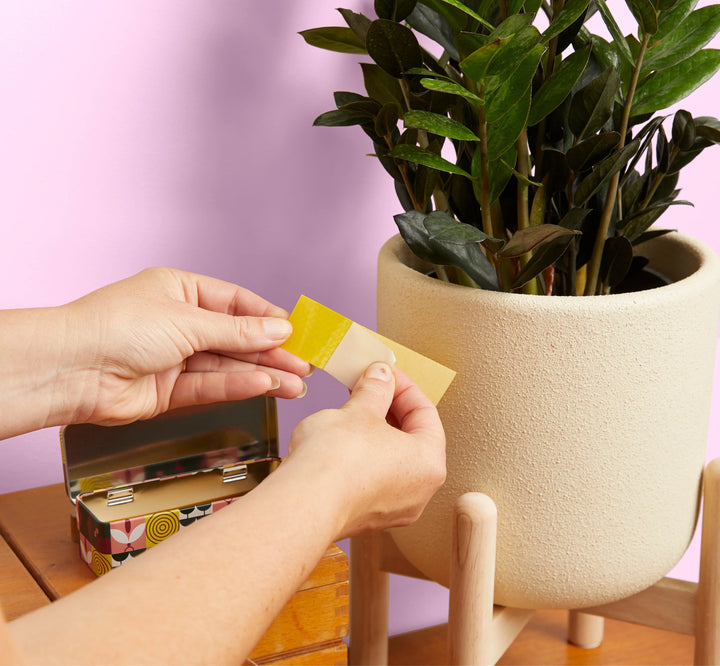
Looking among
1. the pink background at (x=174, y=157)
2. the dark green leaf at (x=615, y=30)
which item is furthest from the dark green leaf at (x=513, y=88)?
A: the pink background at (x=174, y=157)

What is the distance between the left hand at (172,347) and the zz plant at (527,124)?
6.4 inches

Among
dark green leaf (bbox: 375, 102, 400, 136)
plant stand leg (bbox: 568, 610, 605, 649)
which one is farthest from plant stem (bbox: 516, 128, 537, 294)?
plant stand leg (bbox: 568, 610, 605, 649)

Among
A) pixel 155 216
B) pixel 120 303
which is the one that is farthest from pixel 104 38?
pixel 120 303

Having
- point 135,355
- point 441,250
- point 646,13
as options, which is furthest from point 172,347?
point 646,13

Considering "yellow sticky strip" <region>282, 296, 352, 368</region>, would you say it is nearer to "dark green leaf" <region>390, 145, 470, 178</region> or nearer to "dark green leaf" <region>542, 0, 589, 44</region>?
"dark green leaf" <region>390, 145, 470, 178</region>

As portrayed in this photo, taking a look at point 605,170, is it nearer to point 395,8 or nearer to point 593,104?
point 593,104

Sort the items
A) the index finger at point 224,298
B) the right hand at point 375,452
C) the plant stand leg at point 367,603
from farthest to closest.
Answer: the plant stand leg at point 367,603
the index finger at point 224,298
the right hand at point 375,452

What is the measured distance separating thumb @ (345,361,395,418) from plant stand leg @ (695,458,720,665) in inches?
12.4

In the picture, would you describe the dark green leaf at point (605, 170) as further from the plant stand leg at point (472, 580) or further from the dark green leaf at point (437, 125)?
the plant stand leg at point (472, 580)

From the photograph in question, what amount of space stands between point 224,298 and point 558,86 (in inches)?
13.6

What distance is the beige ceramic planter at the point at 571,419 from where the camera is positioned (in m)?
0.63

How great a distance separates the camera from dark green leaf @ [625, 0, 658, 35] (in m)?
0.61

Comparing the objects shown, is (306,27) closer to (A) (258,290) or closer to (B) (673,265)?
(A) (258,290)

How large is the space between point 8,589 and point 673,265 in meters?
0.65
